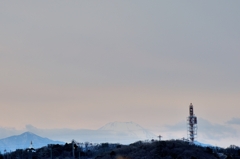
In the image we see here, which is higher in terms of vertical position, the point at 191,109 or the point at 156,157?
the point at 191,109

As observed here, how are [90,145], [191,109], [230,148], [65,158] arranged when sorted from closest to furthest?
[65,158] < [230,148] < [90,145] < [191,109]

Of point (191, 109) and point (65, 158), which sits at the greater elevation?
point (191, 109)

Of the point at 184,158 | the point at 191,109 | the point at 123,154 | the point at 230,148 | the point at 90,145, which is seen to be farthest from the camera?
the point at 191,109

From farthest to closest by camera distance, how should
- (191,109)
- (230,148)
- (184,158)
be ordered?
1. (191,109)
2. (230,148)
3. (184,158)

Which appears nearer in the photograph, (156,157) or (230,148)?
(156,157)

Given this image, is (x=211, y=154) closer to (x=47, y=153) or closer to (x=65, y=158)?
(x=65, y=158)

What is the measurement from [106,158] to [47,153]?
46415 millimetres

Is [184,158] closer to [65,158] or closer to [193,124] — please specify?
[65,158]

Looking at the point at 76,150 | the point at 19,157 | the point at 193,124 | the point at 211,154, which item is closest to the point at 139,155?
the point at 211,154

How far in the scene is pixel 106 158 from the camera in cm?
9631

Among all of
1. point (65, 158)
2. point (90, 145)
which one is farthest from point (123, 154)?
point (90, 145)

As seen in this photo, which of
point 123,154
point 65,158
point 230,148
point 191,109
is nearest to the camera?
point 123,154

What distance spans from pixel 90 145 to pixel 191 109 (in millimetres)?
37796

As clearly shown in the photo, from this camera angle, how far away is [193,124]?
17038 centimetres
